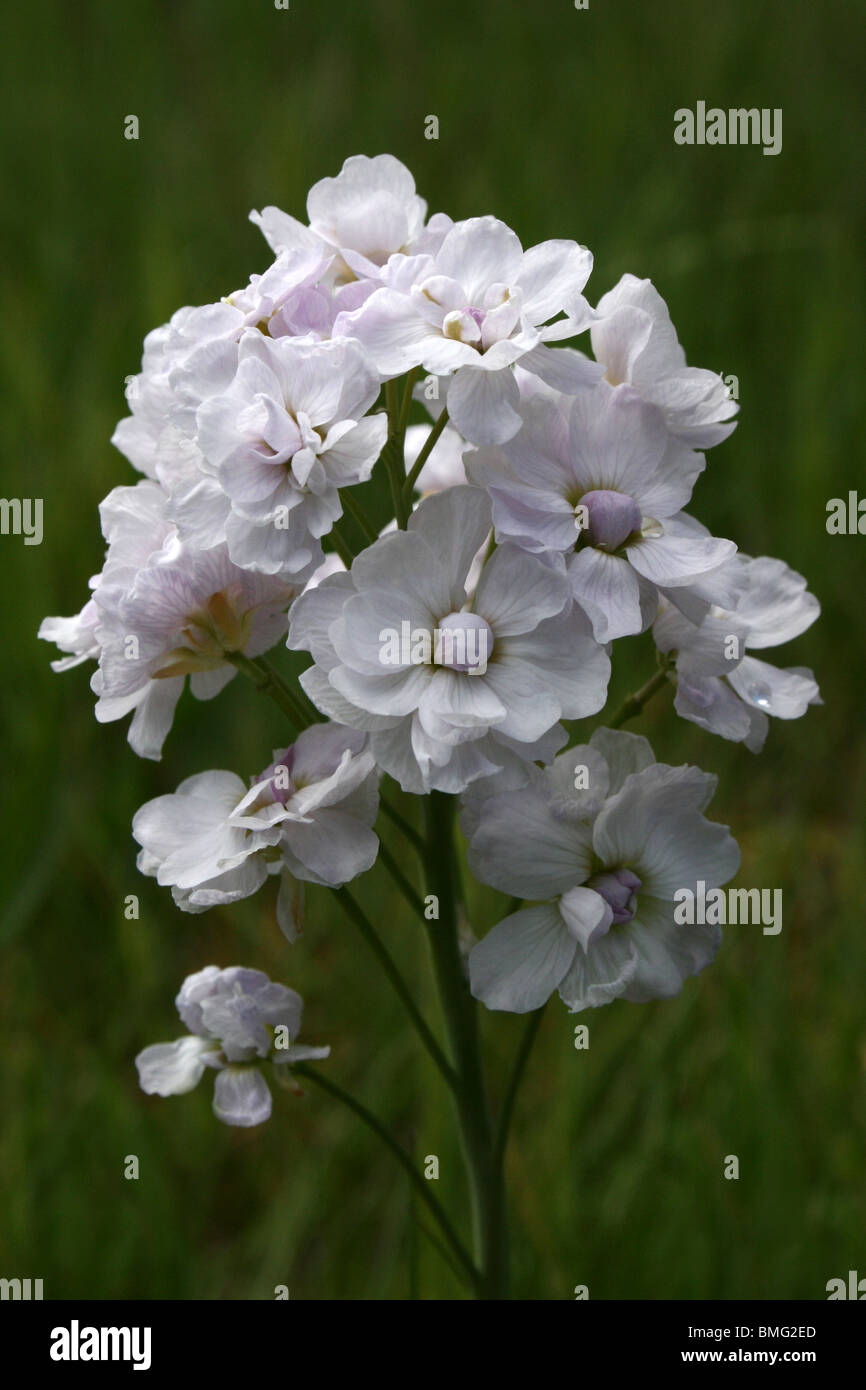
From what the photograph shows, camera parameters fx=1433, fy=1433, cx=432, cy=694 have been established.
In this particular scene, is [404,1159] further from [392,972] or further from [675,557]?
[675,557]

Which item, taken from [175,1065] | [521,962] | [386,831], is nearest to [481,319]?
[521,962]

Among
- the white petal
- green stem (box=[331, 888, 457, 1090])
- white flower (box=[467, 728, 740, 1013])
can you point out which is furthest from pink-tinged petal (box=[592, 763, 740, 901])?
the white petal

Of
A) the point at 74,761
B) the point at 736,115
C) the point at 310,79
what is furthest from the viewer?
the point at 310,79

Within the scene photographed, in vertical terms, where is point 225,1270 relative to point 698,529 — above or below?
below

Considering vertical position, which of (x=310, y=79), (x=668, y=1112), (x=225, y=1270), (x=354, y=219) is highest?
(x=310, y=79)

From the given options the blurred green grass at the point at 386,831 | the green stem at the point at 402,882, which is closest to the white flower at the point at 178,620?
the green stem at the point at 402,882

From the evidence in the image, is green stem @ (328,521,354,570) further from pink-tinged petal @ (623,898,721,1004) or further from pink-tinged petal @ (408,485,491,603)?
pink-tinged petal @ (623,898,721,1004)

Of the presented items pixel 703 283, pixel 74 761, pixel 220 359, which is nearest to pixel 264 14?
pixel 703 283

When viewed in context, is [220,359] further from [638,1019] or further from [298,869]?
[638,1019]
